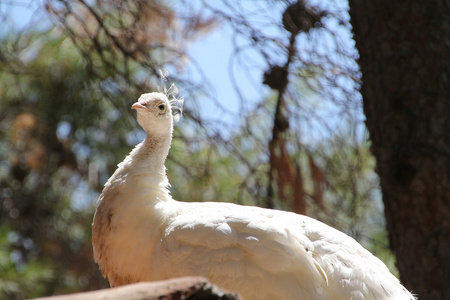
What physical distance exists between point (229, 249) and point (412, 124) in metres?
1.69

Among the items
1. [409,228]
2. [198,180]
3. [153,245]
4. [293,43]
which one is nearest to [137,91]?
[198,180]

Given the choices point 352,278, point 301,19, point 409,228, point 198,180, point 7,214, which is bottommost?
point 7,214

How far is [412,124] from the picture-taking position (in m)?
4.11

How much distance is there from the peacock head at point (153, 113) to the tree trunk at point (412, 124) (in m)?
1.47

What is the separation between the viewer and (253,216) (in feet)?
11.1

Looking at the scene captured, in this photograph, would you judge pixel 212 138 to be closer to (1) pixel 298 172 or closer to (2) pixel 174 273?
(1) pixel 298 172

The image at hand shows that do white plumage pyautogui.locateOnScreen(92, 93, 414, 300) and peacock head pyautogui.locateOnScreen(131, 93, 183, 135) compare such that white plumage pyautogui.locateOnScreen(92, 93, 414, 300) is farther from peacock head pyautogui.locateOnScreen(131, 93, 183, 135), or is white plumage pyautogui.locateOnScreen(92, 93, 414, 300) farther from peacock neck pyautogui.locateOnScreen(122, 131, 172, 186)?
peacock head pyautogui.locateOnScreen(131, 93, 183, 135)

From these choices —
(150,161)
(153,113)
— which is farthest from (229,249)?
(153,113)

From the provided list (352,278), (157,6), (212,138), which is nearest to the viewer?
(352,278)

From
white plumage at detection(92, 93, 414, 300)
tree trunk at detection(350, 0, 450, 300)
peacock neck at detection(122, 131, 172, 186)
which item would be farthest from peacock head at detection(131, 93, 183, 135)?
tree trunk at detection(350, 0, 450, 300)

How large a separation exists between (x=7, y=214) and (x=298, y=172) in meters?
4.52

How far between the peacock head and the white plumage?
1.27 feet

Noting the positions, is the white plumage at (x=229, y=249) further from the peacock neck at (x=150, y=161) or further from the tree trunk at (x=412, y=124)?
the tree trunk at (x=412, y=124)

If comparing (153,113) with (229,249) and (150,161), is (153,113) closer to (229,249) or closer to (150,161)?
Result: (150,161)
